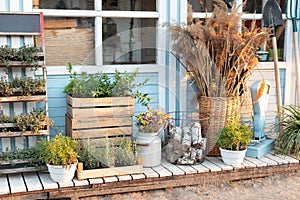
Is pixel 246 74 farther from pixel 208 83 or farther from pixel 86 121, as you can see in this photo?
pixel 86 121

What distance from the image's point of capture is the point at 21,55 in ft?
9.91

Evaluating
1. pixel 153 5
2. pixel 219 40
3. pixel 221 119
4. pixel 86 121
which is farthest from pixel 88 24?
pixel 221 119

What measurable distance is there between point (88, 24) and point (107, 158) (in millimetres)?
1353

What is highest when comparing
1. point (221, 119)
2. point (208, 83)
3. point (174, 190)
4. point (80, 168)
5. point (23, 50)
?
point (23, 50)

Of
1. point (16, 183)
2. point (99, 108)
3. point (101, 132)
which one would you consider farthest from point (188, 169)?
point (16, 183)

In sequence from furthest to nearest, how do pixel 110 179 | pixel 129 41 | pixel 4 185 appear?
pixel 129 41 < pixel 110 179 < pixel 4 185

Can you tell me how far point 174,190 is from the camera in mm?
3113

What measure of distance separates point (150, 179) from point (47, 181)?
0.80 metres

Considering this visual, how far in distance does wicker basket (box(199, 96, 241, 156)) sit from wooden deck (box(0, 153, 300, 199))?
0.69ft

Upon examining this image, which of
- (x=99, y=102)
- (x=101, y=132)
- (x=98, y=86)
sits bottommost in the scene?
(x=101, y=132)

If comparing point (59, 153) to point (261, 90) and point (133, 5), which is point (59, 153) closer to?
point (133, 5)

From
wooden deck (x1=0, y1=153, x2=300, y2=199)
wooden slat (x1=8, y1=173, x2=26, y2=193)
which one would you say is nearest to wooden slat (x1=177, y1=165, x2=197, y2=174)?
wooden deck (x1=0, y1=153, x2=300, y2=199)

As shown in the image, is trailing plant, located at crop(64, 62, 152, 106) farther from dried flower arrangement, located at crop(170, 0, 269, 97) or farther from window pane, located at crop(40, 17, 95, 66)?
dried flower arrangement, located at crop(170, 0, 269, 97)

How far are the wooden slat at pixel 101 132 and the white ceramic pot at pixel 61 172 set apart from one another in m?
0.33
